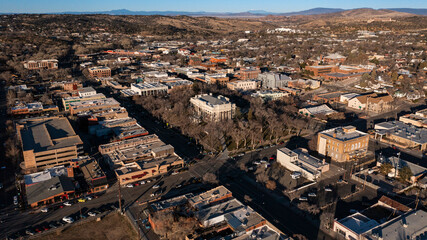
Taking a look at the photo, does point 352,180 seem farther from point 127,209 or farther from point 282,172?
point 127,209

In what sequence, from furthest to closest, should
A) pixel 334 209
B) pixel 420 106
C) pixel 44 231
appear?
pixel 420 106 < pixel 334 209 < pixel 44 231

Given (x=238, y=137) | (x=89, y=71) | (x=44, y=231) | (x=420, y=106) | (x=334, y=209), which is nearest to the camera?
(x=44, y=231)

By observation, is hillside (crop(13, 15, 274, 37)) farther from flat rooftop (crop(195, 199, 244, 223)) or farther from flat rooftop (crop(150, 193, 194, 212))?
flat rooftop (crop(195, 199, 244, 223))

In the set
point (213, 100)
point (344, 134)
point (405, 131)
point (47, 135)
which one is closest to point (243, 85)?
point (213, 100)

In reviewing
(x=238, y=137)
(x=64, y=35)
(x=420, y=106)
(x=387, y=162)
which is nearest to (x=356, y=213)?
(x=387, y=162)

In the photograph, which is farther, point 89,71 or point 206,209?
point 89,71

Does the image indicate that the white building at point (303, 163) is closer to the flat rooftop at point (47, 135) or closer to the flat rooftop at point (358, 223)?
the flat rooftop at point (358, 223)

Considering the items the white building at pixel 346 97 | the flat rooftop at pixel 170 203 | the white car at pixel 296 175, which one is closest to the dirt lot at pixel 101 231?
the flat rooftop at pixel 170 203

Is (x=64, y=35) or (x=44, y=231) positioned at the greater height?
(x=64, y=35)
